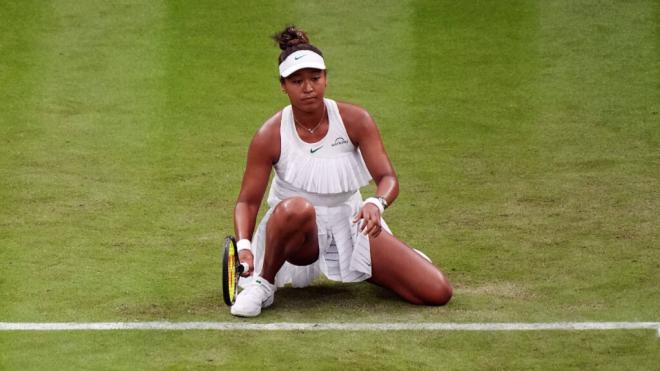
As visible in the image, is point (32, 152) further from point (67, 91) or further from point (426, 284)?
point (426, 284)

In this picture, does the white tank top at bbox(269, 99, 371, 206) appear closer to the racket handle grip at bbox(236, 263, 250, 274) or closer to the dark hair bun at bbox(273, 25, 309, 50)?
the dark hair bun at bbox(273, 25, 309, 50)

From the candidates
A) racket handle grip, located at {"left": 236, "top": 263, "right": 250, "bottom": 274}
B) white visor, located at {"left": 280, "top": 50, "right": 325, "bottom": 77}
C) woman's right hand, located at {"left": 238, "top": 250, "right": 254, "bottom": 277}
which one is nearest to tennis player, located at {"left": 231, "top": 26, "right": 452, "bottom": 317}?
white visor, located at {"left": 280, "top": 50, "right": 325, "bottom": 77}

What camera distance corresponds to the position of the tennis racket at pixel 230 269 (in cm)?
746

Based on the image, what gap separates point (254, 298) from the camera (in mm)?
7934

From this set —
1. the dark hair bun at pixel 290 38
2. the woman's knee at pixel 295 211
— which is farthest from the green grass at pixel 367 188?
the dark hair bun at pixel 290 38

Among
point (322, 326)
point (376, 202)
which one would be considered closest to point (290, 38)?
point (376, 202)

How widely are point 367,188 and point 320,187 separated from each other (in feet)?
8.70

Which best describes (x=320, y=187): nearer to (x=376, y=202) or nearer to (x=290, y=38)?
(x=376, y=202)

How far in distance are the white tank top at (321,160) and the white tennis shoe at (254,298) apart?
22.7 inches

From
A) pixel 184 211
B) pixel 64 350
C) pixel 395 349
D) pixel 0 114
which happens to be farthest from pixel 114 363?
pixel 0 114

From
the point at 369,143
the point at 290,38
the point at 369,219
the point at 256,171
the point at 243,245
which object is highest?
the point at 290,38

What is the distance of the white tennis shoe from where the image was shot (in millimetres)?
7910

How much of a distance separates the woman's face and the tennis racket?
0.88 m

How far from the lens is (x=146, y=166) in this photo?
11.1 metres
